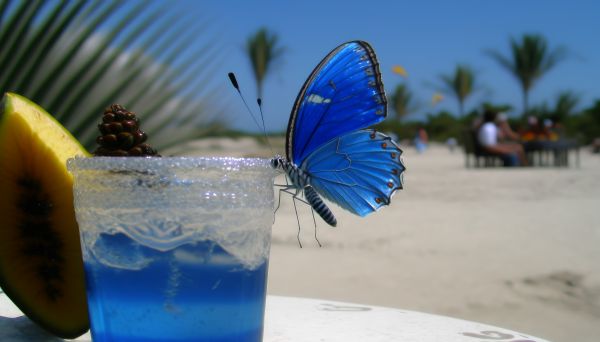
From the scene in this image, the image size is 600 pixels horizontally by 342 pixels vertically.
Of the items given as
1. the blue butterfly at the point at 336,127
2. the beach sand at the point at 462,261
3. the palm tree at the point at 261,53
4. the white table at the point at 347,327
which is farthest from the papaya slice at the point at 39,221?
the palm tree at the point at 261,53

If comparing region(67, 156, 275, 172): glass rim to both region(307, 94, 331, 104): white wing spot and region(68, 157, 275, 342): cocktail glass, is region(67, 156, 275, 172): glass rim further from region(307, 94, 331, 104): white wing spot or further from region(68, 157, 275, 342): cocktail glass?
region(307, 94, 331, 104): white wing spot

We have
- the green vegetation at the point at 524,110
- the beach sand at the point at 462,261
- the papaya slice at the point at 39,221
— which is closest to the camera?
the papaya slice at the point at 39,221

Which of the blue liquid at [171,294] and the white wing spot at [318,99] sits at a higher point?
the white wing spot at [318,99]

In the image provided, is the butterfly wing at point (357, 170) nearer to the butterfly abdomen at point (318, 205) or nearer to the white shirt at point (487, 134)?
the butterfly abdomen at point (318, 205)

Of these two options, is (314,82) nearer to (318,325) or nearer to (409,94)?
(318,325)

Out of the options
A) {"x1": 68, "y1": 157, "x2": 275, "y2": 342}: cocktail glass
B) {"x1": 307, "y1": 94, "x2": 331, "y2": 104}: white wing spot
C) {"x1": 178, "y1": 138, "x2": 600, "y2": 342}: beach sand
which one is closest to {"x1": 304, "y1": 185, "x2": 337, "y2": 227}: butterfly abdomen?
{"x1": 307, "y1": 94, "x2": 331, "y2": 104}: white wing spot
